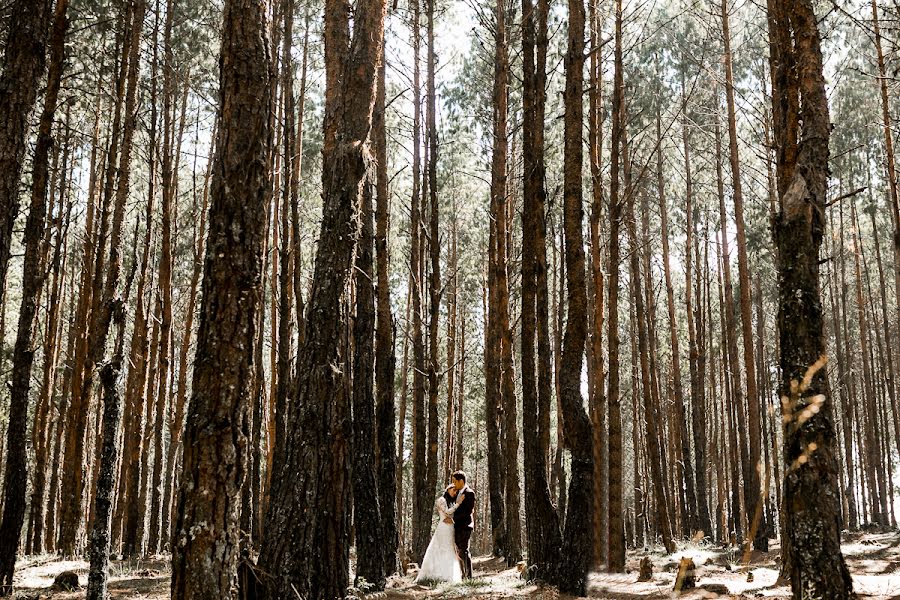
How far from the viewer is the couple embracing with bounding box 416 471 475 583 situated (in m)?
10.1

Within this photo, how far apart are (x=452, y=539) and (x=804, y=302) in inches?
257

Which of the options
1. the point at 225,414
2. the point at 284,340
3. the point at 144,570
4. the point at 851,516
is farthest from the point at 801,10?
the point at 851,516

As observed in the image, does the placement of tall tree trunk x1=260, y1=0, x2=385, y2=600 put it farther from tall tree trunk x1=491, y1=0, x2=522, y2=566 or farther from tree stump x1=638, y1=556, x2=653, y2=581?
tree stump x1=638, y1=556, x2=653, y2=581

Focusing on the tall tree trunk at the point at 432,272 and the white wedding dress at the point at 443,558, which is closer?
the white wedding dress at the point at 443,558

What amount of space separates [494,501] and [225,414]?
9093 millimetres

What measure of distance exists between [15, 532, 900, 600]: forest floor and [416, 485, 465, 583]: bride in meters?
0.30

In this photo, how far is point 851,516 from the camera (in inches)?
1054

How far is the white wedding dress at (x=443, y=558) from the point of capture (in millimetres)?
10094

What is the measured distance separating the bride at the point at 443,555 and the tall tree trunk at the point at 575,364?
8.98ft

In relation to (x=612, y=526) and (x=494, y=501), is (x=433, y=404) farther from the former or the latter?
(x=612, y=526)

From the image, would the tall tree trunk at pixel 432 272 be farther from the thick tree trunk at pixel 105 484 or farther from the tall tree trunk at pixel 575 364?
the thick tree trunk at pixel 105 484

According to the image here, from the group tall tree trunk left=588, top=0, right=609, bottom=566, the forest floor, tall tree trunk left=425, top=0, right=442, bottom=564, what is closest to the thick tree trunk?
the forest floor

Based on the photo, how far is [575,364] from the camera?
801 cm

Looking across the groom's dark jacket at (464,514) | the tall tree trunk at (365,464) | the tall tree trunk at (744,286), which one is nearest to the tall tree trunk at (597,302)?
the groom's dark jacket at (464,514)
